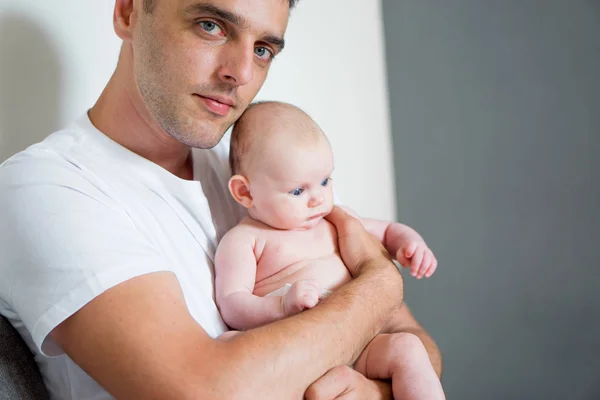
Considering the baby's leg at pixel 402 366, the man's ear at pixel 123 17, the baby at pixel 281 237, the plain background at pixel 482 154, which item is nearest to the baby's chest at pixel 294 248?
the baby at pixel 281 237

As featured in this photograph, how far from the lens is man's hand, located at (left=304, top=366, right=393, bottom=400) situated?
3.64 feet

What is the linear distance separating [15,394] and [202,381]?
1.24ft

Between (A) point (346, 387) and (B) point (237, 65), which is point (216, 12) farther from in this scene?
(A) point (346, 387)

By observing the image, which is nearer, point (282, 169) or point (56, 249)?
point (56, 249)

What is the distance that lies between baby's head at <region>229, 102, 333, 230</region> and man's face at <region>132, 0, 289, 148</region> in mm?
80

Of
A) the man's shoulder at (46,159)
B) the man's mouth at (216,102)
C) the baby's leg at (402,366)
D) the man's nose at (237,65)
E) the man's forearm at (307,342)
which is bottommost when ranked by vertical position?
the baby's leg at (402,366)

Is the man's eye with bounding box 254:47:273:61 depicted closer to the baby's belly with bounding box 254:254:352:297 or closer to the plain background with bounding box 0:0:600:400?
the baby's belly with bounding box 254:254:352:297

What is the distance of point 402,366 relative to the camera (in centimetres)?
122

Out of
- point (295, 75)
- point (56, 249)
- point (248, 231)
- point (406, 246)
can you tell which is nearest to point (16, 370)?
point (56, 249)

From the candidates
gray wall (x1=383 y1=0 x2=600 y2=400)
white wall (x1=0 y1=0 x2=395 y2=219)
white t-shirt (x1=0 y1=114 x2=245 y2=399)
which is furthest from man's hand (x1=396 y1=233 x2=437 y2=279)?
gray wall (x1=383 y1=0 x2=600 y2=400)

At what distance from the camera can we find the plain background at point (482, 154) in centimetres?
236

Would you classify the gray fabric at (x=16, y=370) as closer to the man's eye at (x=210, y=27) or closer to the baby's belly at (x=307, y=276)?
the baby's belly at (x=307, y=276)

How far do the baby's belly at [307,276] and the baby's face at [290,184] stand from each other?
0.10 meters

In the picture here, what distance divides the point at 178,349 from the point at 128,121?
57 cm
